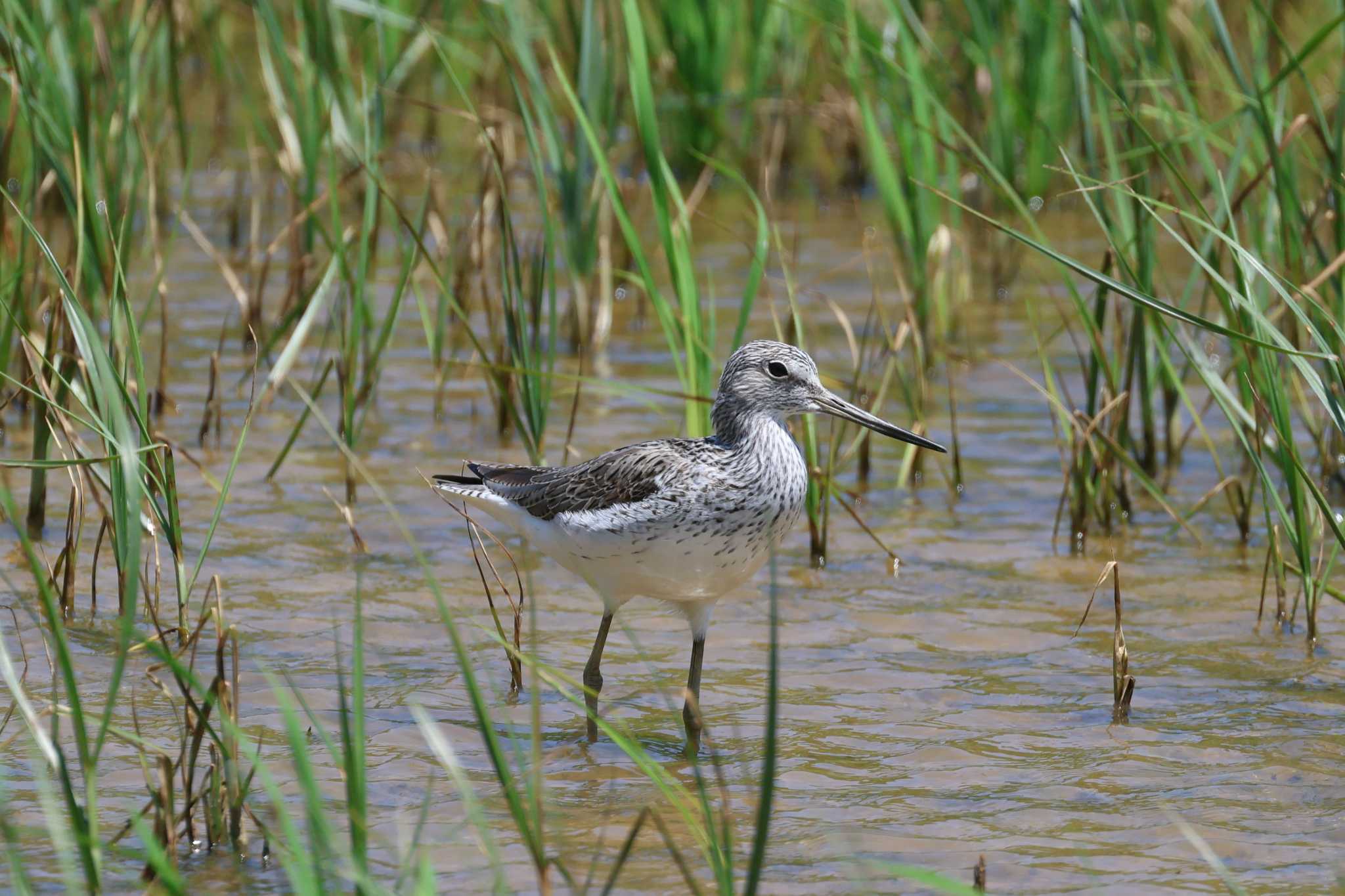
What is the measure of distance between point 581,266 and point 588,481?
3.49 m

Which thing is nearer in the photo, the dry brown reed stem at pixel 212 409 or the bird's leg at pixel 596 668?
the bird's leg at pixel 596 668

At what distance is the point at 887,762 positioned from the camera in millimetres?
5148

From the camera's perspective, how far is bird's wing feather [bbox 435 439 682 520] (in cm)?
524

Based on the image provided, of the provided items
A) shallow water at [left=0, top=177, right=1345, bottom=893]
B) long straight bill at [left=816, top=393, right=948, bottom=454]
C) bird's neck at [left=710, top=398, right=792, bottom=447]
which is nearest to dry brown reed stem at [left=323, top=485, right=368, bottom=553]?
shallow water at [left=0, top=177, right=1345, bottom=893]

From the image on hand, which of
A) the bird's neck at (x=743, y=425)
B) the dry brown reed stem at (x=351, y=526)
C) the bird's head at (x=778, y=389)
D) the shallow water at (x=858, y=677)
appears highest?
the bird's head at (x=778, y=389)

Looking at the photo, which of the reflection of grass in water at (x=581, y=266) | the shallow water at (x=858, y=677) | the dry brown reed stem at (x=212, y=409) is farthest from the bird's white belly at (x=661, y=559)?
the dry brown reed stem at (x=212, y=409)

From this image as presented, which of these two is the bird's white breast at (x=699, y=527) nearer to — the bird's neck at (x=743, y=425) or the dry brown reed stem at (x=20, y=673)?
the bird's neck at (x=743, y=425)

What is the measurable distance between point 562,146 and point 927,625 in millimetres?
3160

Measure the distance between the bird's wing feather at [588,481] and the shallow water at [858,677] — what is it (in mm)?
385

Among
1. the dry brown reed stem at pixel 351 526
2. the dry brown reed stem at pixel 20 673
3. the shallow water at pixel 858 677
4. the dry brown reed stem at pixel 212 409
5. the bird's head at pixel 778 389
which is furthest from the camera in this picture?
the dry brown reed stem at pixel 212 409

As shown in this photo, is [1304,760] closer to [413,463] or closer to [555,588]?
[555,588]

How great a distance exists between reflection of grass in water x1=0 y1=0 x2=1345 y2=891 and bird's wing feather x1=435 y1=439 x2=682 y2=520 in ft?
1.64

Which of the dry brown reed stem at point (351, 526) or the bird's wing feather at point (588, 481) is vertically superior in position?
the bird's wing feather at point (588, 481)

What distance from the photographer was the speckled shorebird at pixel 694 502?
16.6ft
